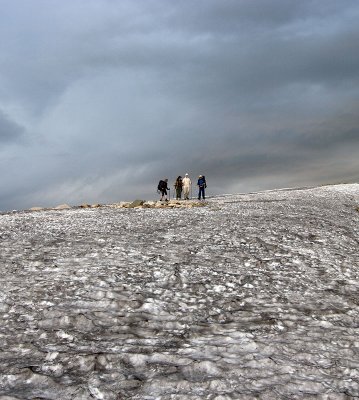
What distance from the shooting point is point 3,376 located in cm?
799

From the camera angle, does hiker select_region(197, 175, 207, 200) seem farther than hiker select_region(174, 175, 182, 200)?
No

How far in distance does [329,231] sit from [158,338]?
15.5m

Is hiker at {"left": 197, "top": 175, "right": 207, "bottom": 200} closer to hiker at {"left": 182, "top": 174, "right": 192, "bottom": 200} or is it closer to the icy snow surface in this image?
hiker at {"left": 182, "top": 174, "right": 192, "bottom": 200}

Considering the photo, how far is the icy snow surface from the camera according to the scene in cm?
784

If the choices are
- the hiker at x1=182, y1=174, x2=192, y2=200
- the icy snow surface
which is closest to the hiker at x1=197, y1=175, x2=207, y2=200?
the hiker at x1=182, y1=174, x2=192, y2=200

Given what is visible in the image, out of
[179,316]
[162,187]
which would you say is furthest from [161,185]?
[179,316]

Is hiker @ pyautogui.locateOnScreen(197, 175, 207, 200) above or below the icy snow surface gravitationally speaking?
above

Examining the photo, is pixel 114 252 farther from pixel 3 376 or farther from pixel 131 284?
pixel 3 376

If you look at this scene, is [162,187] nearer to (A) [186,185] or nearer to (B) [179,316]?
(A) [186,185]

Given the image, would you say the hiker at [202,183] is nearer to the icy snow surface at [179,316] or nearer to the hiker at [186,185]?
the hiker at [186,185]

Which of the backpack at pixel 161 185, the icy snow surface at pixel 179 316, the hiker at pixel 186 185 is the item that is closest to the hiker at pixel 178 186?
the hiker at pixel 186 185

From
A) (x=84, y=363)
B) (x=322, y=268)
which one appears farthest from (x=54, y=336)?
(x=322, y=268)

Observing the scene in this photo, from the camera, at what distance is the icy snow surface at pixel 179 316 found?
7.84 metres

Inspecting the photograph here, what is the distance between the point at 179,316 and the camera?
11242 millimetres
